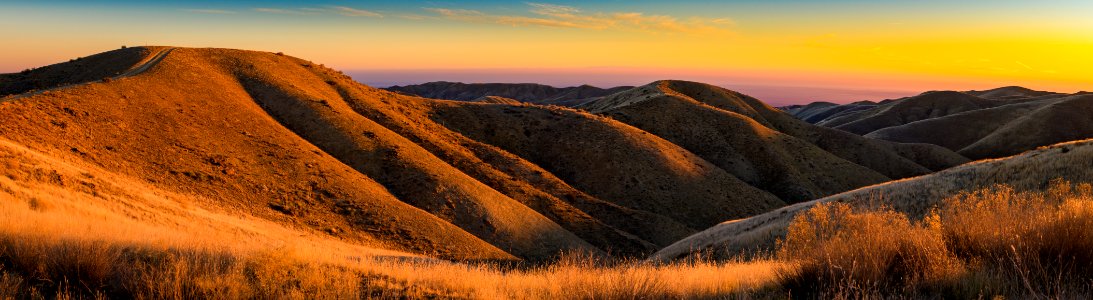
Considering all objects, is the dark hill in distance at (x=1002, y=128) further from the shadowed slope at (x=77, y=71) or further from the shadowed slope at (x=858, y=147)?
the shadowed slope at (x=77, y=71)

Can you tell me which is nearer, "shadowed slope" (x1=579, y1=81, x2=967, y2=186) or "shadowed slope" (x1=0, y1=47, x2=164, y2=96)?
"shadowed slope" (x1=0, y1=47, x2=164, y2=96)

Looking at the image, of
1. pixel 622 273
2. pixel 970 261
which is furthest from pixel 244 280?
pixel 970 261

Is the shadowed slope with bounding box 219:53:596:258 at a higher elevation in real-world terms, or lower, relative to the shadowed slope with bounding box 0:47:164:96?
lower

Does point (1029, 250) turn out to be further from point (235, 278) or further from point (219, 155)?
point (219, 155)

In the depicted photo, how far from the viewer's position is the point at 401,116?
2024 inches

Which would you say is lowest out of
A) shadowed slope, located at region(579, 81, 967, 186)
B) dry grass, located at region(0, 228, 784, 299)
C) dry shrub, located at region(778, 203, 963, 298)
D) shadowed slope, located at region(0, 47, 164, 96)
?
shadowed slope, located at region(579, 81, 967, 186)

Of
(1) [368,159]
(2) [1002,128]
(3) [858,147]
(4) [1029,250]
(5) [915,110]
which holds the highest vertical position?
(5) [915,110]

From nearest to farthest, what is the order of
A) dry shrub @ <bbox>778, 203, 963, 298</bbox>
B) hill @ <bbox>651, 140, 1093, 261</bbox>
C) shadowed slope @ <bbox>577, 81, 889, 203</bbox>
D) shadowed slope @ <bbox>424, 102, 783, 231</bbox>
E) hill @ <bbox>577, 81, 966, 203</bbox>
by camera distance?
dry shrub @ <bbox>778, 203, 963, 298</bbox>, hill @ <bbox>651, 140, 1093, 261</bbox>, shadowed slope @ <bbox>424, 102, 783, 231</bbox>, shadowed slope @ <bbox>577, 81, 889, 203</bbox>, hill @ <bbox>577, 81, 966, 203</bbox>

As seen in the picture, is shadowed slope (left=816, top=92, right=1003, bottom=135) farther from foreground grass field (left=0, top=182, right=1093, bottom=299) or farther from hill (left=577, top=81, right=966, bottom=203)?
foreground grass field (left=0, top=182, right=1093, bottom=299)

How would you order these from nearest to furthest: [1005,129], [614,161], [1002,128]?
1. [614,161]
2. [1005,129]
3. [1002,128]

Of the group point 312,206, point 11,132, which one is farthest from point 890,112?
point 11,132

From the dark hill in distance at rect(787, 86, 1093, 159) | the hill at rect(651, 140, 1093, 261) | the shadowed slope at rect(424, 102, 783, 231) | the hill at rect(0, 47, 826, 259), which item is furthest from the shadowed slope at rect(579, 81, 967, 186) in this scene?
the hill at rect(651, 140, 1093, 261)

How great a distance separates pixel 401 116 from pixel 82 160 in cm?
2930

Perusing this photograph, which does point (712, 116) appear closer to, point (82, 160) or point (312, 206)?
point (312, 206)
